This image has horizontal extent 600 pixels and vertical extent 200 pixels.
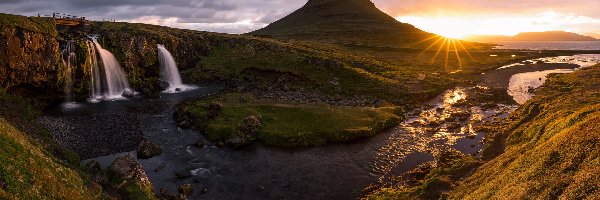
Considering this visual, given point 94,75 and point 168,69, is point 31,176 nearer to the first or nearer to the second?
point 94,75

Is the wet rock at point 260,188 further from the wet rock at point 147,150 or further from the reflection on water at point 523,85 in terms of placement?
the reflection on water at point 523,85

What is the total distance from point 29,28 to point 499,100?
9479cm

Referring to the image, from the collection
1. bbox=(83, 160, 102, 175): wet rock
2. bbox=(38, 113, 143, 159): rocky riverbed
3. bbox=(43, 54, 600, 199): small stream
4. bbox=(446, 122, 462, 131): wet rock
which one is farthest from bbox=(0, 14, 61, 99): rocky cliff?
bbox=(446, 122, 462, 131): wet rock

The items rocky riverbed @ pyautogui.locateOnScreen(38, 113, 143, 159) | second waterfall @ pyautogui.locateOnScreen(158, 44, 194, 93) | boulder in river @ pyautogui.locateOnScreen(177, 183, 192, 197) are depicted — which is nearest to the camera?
boulder in river @ pyautogui.locateOnScreen(177, 183, 192, 197)

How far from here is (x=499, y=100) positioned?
8962cm

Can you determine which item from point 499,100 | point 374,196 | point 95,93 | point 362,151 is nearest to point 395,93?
point 499,100

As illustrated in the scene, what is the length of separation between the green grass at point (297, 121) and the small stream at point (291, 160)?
1.94 meters

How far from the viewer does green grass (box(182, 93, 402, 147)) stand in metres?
58.0

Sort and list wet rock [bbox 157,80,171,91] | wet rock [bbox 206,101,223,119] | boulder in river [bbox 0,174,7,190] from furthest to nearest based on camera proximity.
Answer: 1. wet rock [bbox 157,80,171,91]
2. wet rock [bbox 206,101,223,119]
3. boulder in river [bbox 0,174,7,190]

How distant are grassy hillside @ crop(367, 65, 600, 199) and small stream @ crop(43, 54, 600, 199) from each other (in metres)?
4.48

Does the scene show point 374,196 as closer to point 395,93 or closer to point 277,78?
point 395,93

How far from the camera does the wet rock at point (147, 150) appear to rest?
163ft

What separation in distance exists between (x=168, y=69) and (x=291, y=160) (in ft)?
212

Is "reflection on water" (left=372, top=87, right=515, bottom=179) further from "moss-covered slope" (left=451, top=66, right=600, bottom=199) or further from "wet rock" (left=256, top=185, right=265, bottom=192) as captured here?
"wet rock" (left=256, top=185, right=265, bottom=192)
